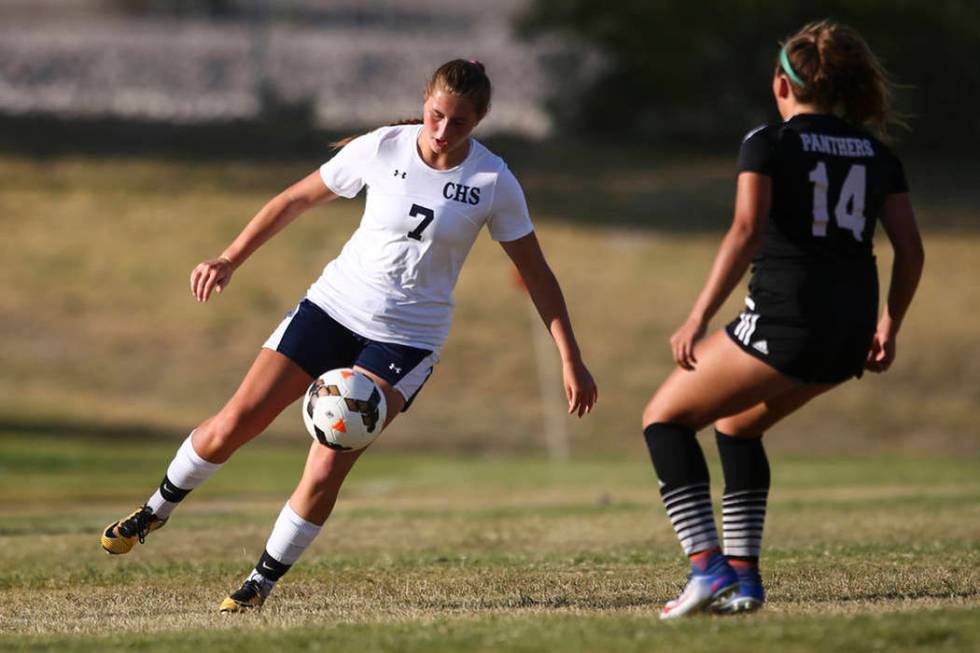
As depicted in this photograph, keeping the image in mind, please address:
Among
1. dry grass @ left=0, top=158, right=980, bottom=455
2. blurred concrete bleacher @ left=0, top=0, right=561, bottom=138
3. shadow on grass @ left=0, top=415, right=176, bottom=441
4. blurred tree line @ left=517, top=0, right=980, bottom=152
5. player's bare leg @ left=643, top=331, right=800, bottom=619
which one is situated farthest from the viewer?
blurred concrete bleacher @ left=0, top=0, right=561, bottom=138

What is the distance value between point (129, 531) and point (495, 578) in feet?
6.79

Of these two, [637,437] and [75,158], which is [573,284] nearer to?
[637,437]

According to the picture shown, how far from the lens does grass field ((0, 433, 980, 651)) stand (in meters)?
6.70

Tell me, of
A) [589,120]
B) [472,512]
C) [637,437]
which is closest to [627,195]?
[589,120]

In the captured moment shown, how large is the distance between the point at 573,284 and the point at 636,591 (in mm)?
33279

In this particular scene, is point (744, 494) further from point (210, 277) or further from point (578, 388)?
point (210, 277)

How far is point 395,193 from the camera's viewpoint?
7.96 m

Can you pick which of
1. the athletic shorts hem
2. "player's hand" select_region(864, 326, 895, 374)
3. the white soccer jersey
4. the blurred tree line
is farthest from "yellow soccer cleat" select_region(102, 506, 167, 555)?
the blurred tree line

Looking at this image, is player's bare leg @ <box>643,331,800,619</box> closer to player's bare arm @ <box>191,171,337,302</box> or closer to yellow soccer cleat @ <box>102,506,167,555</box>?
player's bare arm @ <box>191,171,337,302</box>

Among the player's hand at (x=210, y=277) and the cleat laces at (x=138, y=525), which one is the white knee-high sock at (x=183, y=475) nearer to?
the cleat laces at (x=138, y=525)

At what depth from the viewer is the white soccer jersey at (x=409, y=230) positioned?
26.0 feet

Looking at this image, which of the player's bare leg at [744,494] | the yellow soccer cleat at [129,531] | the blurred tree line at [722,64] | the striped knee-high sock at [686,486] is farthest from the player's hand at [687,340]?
the blurred tree line at [722,64]

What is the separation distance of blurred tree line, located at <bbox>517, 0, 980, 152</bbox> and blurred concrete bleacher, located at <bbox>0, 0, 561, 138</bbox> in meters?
1.50

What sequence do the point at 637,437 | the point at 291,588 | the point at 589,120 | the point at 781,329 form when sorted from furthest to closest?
1. the point at 589,120
2. the point at 637,437
3. the point at 291,588
4. the point at 781,329
